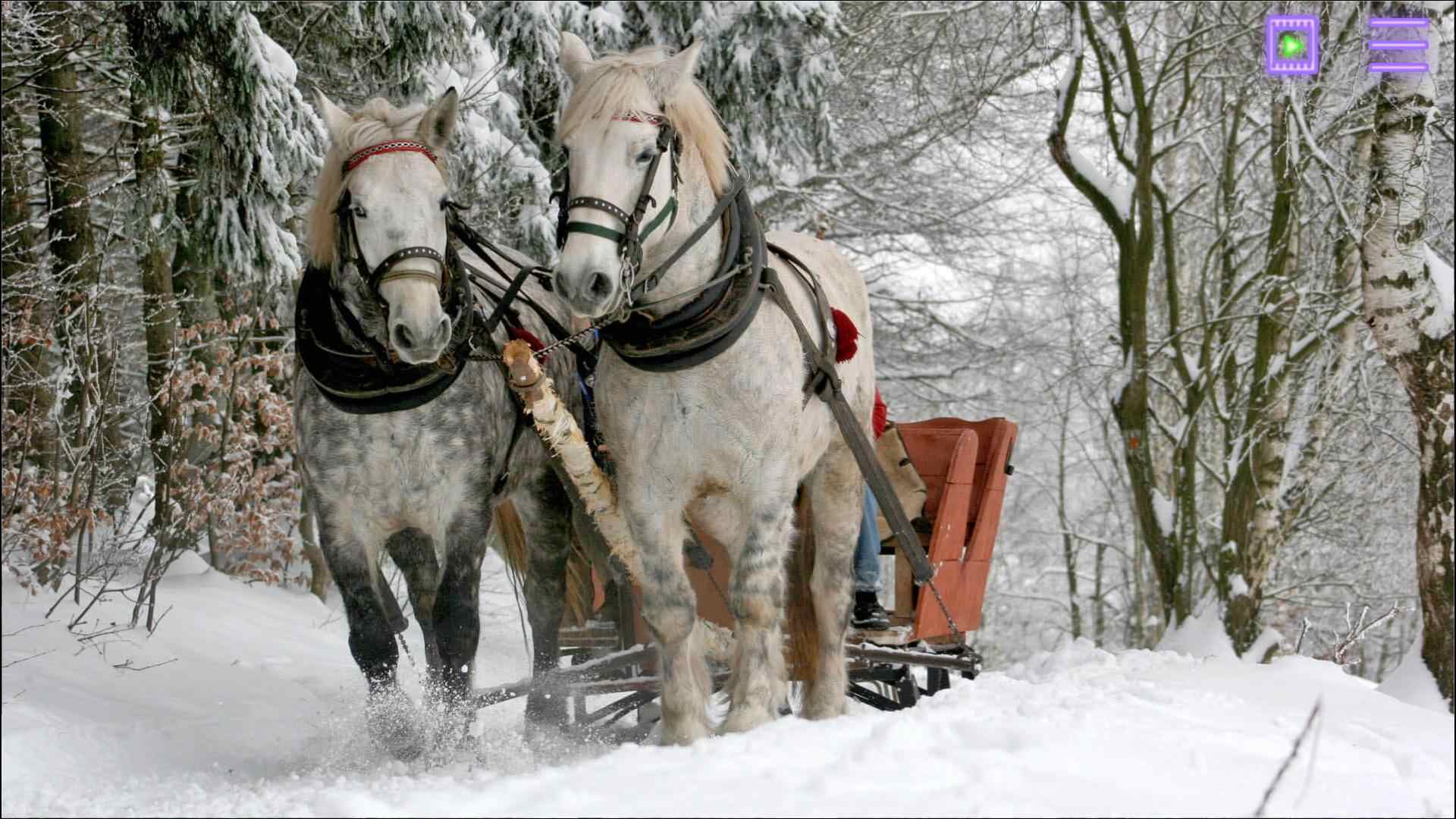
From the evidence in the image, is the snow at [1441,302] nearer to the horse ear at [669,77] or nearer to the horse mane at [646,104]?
the horse mane at [646,104]

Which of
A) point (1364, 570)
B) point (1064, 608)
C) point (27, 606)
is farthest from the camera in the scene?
point (1064, 608)

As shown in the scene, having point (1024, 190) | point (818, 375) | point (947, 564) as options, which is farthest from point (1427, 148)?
point (1024, 190)

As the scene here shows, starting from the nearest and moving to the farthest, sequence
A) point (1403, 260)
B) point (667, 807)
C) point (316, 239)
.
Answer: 1. point (667, 807)
2. point (316, 239)
3. point (1403, 260)

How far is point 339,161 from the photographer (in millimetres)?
3992

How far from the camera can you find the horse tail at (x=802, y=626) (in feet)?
15.1

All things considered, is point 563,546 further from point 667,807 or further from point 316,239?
point 667,807

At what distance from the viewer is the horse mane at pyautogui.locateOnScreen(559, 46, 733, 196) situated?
358 cm

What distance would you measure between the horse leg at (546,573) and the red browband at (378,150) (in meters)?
1.42

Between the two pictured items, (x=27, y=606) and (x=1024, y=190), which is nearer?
(x=27, y=606)

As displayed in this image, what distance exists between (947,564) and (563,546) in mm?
1543

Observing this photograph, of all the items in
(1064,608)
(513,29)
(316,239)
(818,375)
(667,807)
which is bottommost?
(1064,608)

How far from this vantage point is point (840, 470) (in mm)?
4594

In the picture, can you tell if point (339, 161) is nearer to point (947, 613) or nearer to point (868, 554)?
point (868, 554)

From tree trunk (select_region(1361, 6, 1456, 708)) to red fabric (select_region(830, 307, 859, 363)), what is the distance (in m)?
2.64
